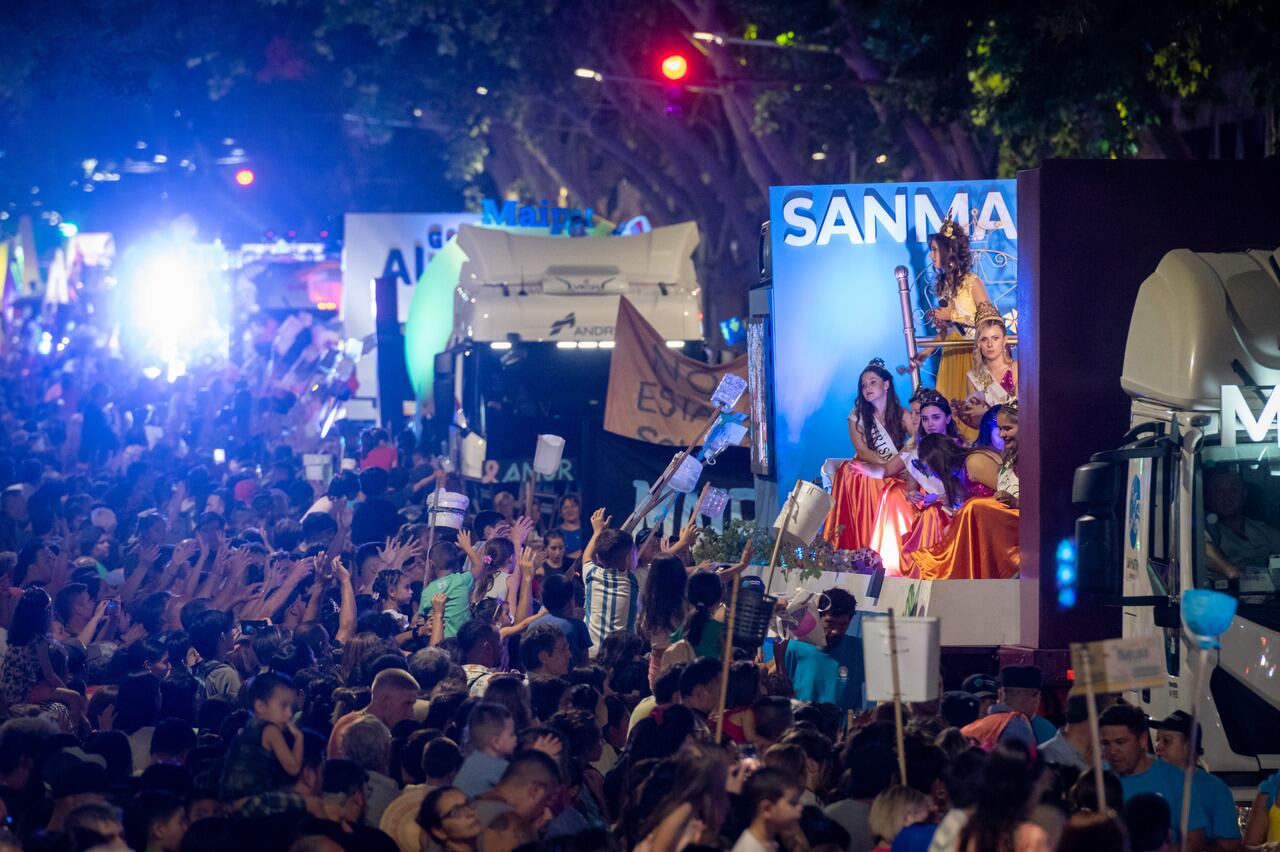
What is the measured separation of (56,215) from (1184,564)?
168ft

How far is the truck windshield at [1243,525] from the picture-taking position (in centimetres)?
1065

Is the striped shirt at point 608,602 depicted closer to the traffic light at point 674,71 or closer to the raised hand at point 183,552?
the raised hand at point 183,552

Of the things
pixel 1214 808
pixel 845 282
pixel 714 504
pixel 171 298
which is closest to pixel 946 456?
pixel 714 504

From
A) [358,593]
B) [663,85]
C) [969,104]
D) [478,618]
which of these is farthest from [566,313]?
[478,618]

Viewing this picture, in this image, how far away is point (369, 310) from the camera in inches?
1206

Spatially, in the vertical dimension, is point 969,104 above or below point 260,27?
below

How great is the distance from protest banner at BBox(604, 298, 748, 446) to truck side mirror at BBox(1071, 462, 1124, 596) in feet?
30.1

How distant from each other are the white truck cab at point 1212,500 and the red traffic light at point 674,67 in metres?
11.4

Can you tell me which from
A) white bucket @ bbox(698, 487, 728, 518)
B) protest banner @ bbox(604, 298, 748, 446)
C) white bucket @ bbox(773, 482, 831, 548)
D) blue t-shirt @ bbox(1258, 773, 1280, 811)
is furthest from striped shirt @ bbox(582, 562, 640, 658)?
protest banner @ bbox(604, 298, 748, 446)

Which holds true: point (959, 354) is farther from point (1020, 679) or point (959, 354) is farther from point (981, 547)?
point (1020, 679)

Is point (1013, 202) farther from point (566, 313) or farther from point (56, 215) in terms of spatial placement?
point (56, 215)

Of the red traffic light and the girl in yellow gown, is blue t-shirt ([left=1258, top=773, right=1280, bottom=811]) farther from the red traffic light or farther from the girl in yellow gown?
the red traffic light

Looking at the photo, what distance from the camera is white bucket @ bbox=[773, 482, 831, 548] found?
1376 centimetres

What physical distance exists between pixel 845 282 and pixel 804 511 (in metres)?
3.72
